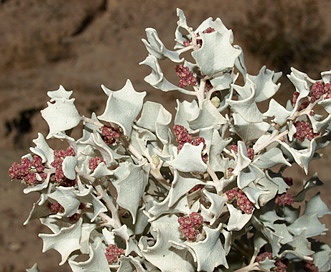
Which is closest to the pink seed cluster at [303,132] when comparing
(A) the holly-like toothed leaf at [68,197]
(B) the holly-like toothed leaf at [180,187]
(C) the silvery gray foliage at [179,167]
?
(C) the silvery gray foliage at [179,167]

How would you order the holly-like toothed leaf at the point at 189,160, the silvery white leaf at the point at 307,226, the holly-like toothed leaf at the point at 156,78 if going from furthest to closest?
the silvery white leaf at the point at 307,226 → the holly-like toothed leaf at the point at 156,78 → the holly-like toothed leaf at the point at 189,160

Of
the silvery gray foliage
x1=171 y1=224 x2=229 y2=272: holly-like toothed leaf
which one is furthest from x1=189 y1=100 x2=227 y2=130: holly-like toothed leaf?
x1=171 y1=224 x2=229 y2=272: holly-like toothed leaf

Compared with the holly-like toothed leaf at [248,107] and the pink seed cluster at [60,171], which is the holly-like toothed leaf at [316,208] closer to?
the holly-like toothed leaf at [248,107]

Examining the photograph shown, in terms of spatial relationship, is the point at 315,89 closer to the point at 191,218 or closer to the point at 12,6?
the point at 191,218

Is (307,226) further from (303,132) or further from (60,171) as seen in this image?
(60,171)

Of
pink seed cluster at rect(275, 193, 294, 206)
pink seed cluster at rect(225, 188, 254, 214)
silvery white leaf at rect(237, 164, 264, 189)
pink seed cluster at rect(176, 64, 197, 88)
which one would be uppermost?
pink seed cluster at rect(176, 64, 197, 88)

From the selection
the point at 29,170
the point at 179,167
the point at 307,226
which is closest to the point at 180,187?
the point at 179,167

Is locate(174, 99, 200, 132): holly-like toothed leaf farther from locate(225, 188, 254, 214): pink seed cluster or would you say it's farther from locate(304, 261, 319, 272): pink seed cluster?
locate(304, 261, 319, 272): pink seed cluster
